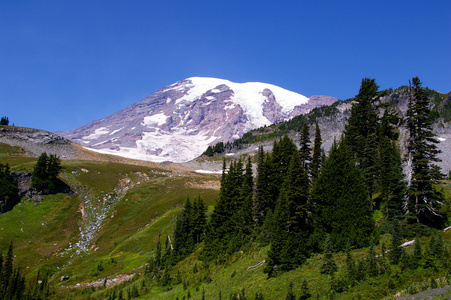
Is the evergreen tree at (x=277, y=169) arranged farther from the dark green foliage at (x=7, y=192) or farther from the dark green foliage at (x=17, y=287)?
the dark green foliage at (x=7, y=192)

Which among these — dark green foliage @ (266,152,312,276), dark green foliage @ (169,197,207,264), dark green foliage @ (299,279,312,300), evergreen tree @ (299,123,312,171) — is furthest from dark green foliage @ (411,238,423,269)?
dark green foliage @ (169,197,207,264)

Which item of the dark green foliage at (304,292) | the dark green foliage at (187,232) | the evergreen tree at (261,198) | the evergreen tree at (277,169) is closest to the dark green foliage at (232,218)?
the evergreen tree at (261,198)

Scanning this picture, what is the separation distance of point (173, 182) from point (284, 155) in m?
72.3

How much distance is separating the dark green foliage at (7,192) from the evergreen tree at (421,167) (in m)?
87.5

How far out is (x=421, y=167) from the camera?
28750 millimetres

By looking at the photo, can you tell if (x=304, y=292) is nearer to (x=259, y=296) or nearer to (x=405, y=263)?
(x=259, y=296)

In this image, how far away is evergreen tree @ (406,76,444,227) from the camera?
1071 inches

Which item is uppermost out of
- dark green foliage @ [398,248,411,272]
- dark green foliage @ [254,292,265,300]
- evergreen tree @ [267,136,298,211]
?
evergreen tree @ [267,136,298,211]

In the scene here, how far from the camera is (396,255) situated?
21094 millimetres

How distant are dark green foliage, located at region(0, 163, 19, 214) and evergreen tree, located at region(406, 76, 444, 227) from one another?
287 feet

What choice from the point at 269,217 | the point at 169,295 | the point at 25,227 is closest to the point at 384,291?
the point at 269,217

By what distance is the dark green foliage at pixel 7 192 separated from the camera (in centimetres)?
7312

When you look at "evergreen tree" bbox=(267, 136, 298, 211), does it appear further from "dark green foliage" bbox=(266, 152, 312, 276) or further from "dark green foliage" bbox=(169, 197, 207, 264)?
"dark green foliage" bbox=(169, 197, 207, 264)

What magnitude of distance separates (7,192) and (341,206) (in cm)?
8206
